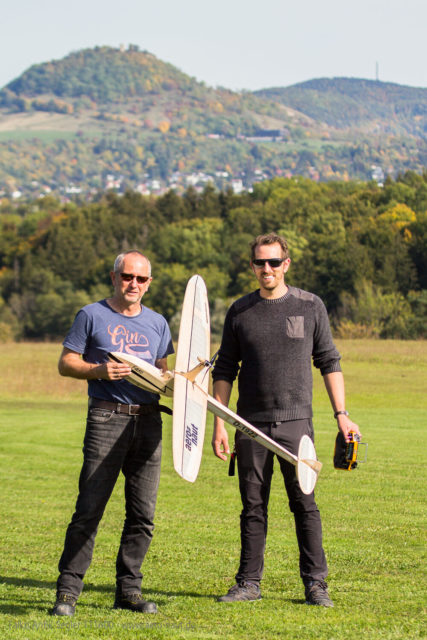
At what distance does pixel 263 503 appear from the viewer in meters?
6.16

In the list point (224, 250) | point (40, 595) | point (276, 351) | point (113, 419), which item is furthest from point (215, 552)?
point (224, 250)

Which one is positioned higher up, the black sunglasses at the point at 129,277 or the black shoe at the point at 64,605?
the black sunglasses at the point at 129,277

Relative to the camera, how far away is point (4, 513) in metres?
10.8

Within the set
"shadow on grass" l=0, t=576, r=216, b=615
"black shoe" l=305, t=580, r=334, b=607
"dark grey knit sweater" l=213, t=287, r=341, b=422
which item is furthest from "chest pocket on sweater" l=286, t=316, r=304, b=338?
"shadow on grass" l=0, t=576, r=216, b=615

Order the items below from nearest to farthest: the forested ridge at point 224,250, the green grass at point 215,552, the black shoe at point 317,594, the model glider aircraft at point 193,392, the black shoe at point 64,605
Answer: the model glider aircraft at point 193,392 → the green grass at point 215,552 → the black shoe at point 64,605 → the black shoe at point 317,594 → the forested ridge at point 224,250

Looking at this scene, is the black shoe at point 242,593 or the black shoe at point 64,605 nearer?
the black shoe at point 64,605

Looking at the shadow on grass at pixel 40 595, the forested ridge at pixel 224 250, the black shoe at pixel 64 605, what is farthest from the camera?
the forested ridge at pixel 224 250

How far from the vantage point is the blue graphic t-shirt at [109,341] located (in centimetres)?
595

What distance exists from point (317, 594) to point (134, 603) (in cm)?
116

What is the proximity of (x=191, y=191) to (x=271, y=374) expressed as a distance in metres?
142

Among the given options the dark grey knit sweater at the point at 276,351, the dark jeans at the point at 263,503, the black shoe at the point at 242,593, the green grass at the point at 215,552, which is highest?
the dark grey knit sweater at the point at 276,351

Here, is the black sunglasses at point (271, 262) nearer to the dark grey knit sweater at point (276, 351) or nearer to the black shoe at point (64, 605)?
the dark grey knit sweater at point (276, 351)

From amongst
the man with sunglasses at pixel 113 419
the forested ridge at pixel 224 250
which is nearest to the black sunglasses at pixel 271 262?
the man with sunglasses at pixel 113 419

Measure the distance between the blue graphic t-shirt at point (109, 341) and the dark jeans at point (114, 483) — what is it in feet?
0.44
